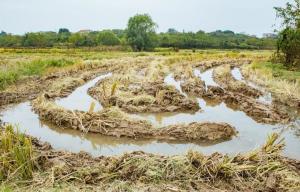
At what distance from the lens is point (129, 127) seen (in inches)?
362

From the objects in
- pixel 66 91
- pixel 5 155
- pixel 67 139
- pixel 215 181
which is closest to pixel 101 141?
pixel 67 139

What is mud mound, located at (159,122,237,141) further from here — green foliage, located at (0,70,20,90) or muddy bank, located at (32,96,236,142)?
green foliage, located at (0,70,20,90)

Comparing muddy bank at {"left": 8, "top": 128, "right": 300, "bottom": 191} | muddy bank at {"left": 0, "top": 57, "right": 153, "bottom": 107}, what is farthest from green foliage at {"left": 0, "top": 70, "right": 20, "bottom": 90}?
muddy bank at {"left": 8, "top": 128, "right": 300, "bottom": 191}

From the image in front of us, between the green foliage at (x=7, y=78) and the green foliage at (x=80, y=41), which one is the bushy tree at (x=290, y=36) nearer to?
the green foliage at (x=7, y=78)

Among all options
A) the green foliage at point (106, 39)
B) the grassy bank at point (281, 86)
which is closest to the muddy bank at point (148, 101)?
the grassy bank at point (281, 86)

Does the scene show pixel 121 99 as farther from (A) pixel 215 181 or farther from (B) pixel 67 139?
(A) pixel 215 181

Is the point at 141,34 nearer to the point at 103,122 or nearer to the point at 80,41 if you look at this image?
the point at 80,41

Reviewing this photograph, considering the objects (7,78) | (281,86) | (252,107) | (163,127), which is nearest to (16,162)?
(163,127)

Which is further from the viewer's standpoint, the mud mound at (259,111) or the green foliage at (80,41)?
the green foliage at (80,41)

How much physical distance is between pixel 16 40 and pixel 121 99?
53806mm

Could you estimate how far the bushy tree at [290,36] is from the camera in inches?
868

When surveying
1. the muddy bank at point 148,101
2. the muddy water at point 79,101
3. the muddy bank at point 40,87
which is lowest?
the muddy water at point 79,101

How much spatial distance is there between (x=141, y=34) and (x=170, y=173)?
171ft

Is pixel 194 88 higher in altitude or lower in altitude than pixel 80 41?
lower
